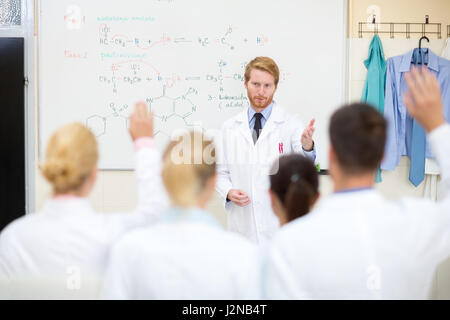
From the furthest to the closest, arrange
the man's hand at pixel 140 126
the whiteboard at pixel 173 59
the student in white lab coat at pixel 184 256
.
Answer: the whiteboard at pixel 173 59
the man's hand at pixel 140 126
the student in white lab coat at pixel 184 256

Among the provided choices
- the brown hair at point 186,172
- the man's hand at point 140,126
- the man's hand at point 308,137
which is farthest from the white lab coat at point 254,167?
the brown hair at point 186,172

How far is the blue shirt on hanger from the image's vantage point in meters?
3.07

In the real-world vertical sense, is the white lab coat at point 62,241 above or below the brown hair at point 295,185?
below

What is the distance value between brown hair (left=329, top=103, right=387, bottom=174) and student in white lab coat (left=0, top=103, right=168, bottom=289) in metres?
0.46

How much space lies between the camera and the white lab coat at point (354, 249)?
108 cm

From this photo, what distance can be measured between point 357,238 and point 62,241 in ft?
2.32

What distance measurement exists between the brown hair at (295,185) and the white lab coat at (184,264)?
299 millimetres

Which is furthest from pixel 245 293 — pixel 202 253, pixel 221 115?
pixel 221 115

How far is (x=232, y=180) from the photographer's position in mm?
2707

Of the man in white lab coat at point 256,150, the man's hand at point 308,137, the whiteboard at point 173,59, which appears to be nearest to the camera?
the man's hand at point 308,137

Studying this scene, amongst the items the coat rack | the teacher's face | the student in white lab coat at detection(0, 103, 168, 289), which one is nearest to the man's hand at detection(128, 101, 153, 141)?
the student in white lab coat at detection(0, 103, 168, 289)

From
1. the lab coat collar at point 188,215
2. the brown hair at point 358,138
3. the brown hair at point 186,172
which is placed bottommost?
the lab coat collar at point 188,215

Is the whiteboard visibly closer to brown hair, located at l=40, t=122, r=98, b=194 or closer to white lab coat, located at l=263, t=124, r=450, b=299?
brown hair, located at l=40, t=122, r=98, b=194

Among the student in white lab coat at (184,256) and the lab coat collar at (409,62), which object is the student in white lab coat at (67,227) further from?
the lab coat collar at (409,62)
